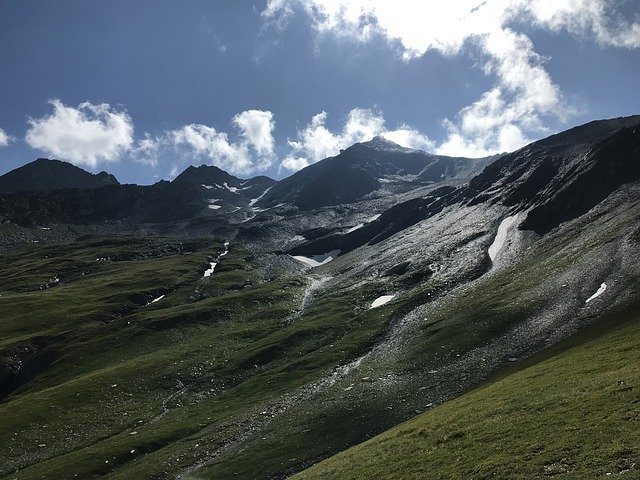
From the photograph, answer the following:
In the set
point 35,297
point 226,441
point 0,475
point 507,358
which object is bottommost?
point 507,358

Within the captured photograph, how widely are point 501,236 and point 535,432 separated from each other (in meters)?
139

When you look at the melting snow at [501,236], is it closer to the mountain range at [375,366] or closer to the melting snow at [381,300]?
the mountain range at [375,366]

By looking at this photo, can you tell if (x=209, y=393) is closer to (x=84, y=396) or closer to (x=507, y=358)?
(x=84, y=396)

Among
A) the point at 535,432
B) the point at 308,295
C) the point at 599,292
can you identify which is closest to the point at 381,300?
the point at 308,295

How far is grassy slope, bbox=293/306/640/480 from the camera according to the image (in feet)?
77.1

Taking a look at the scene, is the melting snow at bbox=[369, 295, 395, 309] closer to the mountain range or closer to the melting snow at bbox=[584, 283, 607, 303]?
the mountain range

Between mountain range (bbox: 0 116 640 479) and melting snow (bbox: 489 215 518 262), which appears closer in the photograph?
mountain range (bbox: 0 116 640 479)

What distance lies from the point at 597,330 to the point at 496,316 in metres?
23.6

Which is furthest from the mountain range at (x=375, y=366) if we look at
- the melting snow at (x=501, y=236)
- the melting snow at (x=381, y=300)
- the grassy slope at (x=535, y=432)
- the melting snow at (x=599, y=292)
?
the melting snow at (x=381, y=300)

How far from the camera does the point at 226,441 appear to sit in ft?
193

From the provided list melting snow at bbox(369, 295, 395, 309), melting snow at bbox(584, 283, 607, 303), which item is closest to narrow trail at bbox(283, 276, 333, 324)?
melting snow at bbox(369, 295, 395, 309)

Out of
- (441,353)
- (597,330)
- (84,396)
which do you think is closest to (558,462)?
(597,330)

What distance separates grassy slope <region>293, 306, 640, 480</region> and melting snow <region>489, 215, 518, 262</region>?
3807 inches

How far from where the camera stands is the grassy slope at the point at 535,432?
23500 millimetres
